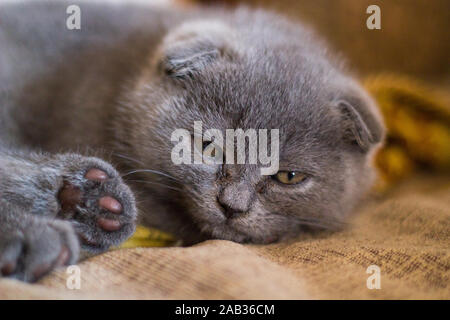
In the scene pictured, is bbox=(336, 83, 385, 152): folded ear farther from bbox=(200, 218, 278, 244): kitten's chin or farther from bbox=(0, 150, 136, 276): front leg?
bbox=(0, 150, 136, 276): front leg

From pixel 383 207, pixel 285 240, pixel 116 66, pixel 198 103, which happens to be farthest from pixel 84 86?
pixel 383 207

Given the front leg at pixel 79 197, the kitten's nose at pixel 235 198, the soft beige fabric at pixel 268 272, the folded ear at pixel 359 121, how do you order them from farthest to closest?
1. the folded ear at pixel 359 121
2. the kitten's nose at pixel 235 198
3. the front leg at pixel 79 197
4. the soft beige fabric at pixel 268 272

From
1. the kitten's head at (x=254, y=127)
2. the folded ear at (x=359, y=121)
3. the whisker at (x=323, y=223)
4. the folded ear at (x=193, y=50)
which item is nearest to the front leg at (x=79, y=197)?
the kitten's head at (x=254, y=127)

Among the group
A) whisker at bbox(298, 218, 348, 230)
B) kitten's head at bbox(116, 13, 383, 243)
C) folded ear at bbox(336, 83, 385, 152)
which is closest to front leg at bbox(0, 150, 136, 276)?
kitten's head at bbox(116, 13, 383, 243)

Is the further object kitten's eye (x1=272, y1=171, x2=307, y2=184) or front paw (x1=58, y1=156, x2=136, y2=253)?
kitten's eye (x1=272, y1=171, x2=307, y2=184)

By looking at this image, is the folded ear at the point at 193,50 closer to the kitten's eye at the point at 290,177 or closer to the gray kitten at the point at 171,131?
the gray kitten at the point at 171,131
